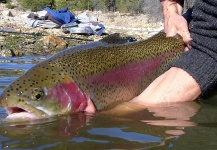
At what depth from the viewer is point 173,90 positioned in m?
3.52

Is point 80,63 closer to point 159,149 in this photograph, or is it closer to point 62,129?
point 62,129

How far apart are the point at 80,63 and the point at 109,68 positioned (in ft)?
0.88

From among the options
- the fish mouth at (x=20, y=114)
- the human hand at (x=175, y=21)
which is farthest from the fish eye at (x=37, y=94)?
the human hand at (x=175, y=21)

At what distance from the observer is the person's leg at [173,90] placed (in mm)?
3480

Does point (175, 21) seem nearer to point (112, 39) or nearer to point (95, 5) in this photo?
point (112, 39)

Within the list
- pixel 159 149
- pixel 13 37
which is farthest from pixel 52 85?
pixel 13 37

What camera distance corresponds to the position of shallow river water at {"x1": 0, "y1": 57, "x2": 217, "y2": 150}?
2229 mm

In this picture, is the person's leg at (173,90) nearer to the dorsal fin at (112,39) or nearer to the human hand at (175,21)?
the human hand at (175,21)

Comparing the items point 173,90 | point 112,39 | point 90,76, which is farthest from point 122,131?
point 112,39

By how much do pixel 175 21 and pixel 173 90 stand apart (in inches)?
30.6

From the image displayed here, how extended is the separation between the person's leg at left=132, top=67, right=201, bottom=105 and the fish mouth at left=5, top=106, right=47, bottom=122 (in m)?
0.88

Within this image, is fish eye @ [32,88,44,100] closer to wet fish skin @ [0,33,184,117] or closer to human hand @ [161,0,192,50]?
wet fish skin @ [0,33,184,117]

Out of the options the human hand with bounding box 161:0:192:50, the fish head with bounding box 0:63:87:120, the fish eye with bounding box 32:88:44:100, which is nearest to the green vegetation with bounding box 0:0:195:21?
the human hand with bounding box 161:0:192:50

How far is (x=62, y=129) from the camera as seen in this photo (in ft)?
8.54
